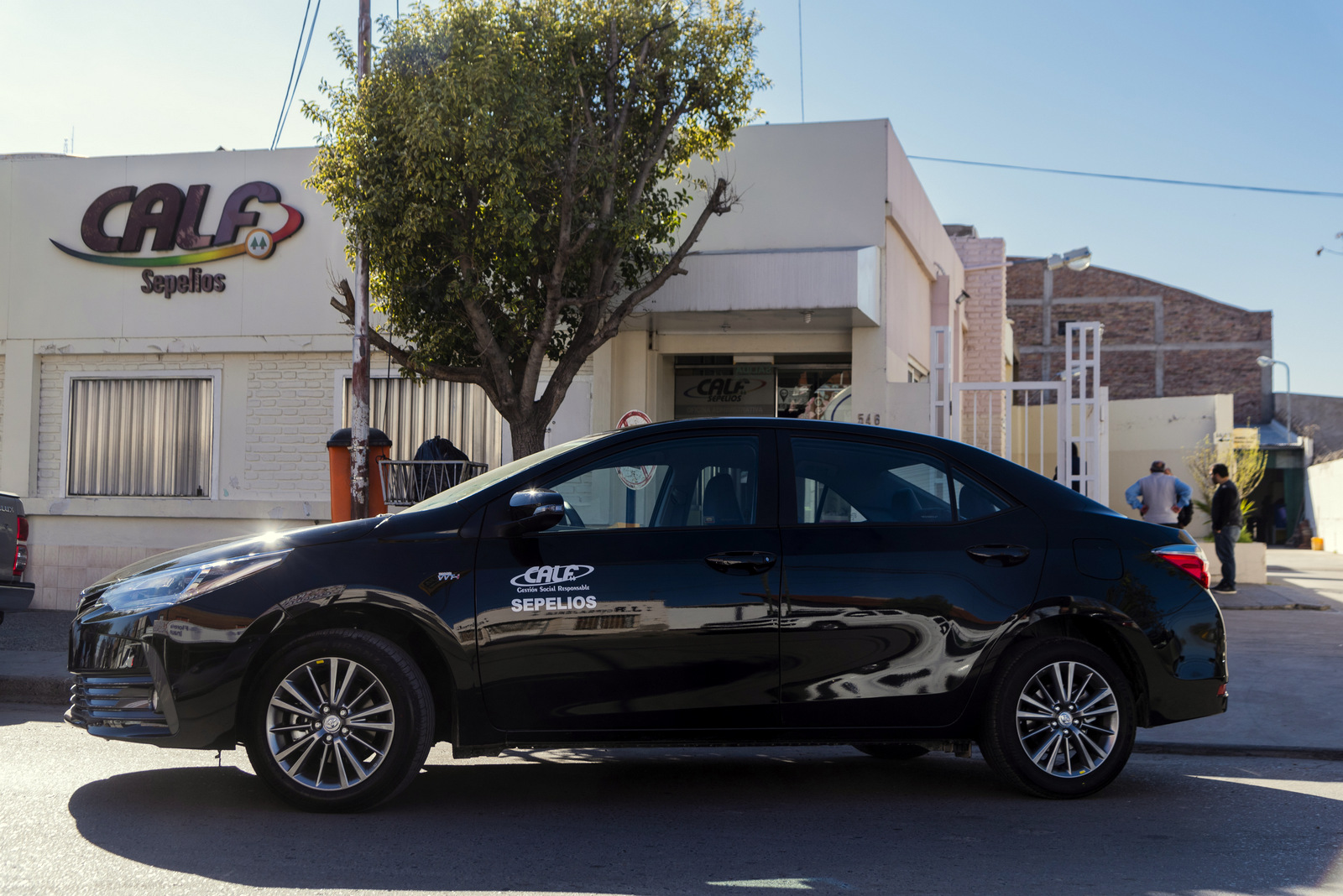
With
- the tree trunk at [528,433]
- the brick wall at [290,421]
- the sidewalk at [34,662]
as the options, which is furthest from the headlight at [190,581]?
the brick wall at [290,421]

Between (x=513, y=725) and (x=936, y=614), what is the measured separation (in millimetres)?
1834

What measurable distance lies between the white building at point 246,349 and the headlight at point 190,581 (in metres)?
8.33

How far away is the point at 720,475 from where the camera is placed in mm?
5363

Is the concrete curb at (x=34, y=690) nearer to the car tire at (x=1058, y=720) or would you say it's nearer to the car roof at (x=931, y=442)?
the car roof at (x=931, y=442)

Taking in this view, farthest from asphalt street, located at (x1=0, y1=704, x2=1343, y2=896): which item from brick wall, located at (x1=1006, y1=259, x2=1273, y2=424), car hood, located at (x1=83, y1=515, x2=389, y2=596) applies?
brick wall, located at (x1=1006, y1=259, x2=1273, y2=424)

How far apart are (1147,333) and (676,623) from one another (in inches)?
1733

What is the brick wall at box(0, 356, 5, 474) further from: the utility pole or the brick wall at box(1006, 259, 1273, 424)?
the brick wall at box(1006, 259, 1273, 424)

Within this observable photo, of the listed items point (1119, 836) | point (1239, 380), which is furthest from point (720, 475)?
point (1239, 380)

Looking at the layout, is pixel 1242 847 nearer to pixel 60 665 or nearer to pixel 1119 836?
pixel 1119 836

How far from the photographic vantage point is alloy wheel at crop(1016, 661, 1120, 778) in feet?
17.6

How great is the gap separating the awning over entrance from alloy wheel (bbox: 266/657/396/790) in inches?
309

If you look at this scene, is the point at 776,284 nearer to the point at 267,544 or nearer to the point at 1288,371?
the point at 267,544

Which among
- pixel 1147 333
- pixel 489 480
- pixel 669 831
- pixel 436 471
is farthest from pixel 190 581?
pixel 1147 333

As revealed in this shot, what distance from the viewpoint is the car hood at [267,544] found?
16.6 ft
